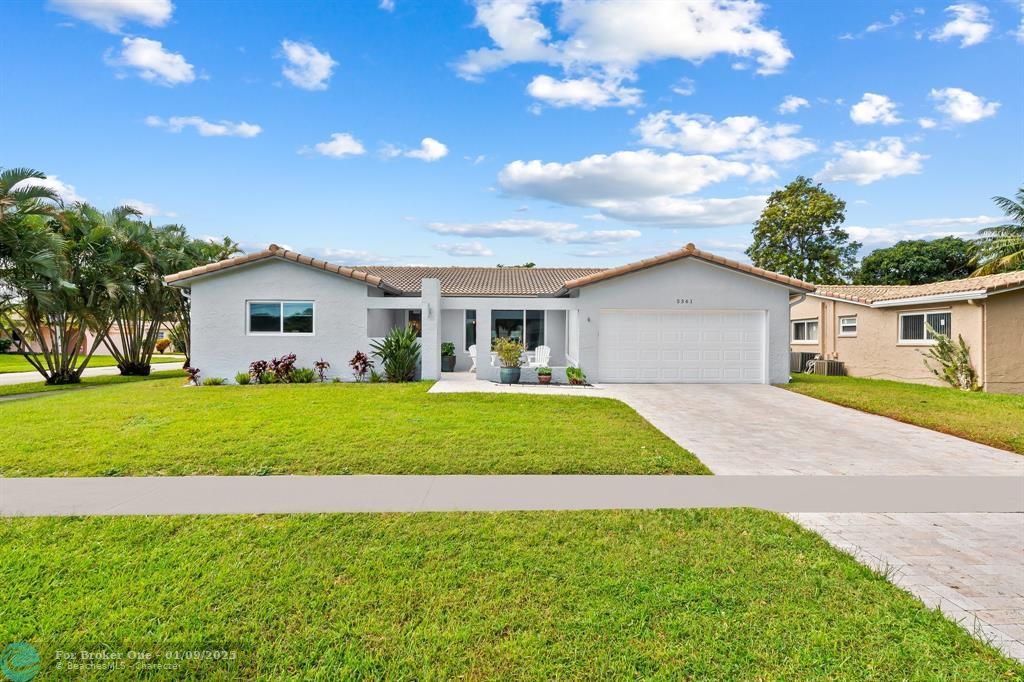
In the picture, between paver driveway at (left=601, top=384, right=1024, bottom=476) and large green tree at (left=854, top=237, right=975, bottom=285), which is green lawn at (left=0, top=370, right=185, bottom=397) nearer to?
paver driveway at (left=601, top=384, right=1024, bottom=476)

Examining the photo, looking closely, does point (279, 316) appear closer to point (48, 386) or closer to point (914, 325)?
point (48, 386)

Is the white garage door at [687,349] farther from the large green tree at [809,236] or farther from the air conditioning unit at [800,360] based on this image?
the large green tree at [809,236]

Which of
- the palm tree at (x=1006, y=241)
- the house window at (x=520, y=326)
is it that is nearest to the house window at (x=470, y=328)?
the house window at (x=520, y=326)

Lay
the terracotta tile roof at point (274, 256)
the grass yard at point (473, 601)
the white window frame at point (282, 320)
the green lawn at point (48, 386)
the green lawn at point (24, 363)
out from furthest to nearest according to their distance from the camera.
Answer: the green lawn at point (24, 363), the green lawn at point (48, 386), the white window frame at point (282, 320), the terracotta tile roof at point (274, 256), the grass yard at point (473, 601)

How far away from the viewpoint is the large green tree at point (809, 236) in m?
36.5

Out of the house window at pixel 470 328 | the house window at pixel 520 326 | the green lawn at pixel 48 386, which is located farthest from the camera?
the house window at pixel 470 328

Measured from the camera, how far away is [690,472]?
7.02 metres

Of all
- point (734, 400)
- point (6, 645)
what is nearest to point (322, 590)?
point (6, 645)

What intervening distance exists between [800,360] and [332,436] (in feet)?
75.8

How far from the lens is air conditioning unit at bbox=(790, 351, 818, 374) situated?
24.0 m

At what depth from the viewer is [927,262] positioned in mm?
43469

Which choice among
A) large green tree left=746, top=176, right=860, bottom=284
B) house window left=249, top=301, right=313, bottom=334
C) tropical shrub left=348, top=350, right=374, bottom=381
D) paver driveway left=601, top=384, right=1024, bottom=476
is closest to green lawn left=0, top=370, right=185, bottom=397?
house window left=249, top=301, right=313, bottom=334

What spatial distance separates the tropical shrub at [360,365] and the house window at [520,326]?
5980mm

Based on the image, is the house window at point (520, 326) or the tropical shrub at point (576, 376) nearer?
the tropical shrub at point (576, 376)
